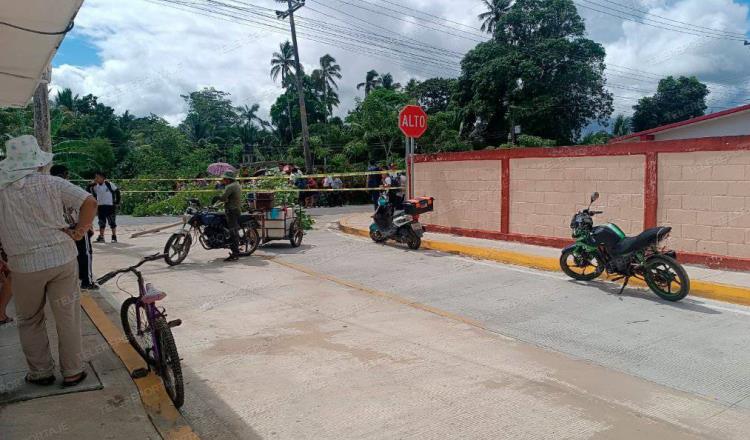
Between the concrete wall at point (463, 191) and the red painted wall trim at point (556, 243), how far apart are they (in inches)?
5.6

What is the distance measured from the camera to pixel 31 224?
4176 millimetres

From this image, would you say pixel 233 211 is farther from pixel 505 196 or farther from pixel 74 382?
pixel 74 382

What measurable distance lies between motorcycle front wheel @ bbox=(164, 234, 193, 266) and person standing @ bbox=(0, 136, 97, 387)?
6.12 meters

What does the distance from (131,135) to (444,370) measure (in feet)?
174

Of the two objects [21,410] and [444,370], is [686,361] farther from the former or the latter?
[21,410]

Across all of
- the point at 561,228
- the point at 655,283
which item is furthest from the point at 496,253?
the point at 655,283

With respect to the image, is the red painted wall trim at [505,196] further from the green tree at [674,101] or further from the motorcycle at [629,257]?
the green tree at [674,101]

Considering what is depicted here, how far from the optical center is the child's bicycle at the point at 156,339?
4172 mm

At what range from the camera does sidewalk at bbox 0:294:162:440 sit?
366cm

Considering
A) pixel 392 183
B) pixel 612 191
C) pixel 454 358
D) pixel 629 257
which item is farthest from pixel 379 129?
pixel 454 358

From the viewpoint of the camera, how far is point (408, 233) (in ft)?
39.6

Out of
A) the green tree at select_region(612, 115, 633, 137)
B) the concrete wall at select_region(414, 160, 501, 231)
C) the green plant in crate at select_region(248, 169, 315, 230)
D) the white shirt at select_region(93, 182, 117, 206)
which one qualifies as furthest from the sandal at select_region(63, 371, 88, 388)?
the green tree at select_region(612, 115, 633, 137)

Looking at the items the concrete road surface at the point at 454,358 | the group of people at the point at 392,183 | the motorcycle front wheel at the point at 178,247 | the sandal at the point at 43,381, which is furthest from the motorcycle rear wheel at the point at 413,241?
the sandal at the point at 43,381

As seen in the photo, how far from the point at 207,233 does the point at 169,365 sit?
7.05m
